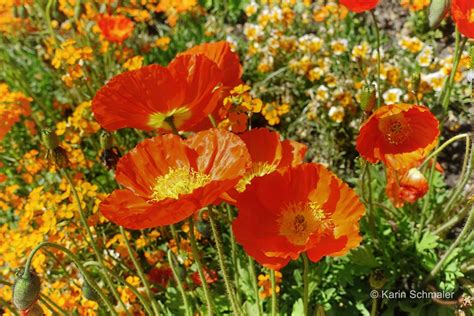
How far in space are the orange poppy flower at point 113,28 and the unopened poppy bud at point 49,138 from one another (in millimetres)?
1408

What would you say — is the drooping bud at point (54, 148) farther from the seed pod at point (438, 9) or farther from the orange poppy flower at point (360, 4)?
the seed pod at point (438, 9)

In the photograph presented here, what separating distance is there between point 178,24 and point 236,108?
2.32 meters

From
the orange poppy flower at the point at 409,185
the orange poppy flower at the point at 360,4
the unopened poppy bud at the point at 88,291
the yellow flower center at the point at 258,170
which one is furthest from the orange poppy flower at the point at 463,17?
the unopened poppy bud at the point at 88,291

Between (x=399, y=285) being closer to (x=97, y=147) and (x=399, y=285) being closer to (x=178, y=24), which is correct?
(x=97, y=147)

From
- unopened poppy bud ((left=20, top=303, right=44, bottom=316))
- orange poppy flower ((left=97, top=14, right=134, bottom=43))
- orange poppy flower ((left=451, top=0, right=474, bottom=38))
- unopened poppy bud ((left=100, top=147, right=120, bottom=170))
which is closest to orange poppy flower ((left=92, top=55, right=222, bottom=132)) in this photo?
unopened poppy bud ((left=100, top=147, right=120, bottom=170))

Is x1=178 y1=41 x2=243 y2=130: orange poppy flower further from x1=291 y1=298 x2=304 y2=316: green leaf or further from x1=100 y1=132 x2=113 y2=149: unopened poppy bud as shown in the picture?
x1=291 y1=298 x2=304 y2=316: green leaf

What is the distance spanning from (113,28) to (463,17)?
1.87 m

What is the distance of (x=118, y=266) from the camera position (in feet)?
7.07

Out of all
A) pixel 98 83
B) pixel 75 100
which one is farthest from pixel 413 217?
pixel 75 100

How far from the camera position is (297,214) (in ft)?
4.34

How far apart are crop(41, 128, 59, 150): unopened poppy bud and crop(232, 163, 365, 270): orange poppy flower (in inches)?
23.2

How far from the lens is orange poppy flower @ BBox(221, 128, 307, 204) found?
141cm

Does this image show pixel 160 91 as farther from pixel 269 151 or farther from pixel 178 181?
pixel 269 151

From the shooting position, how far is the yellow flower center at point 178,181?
1283 millimetres
